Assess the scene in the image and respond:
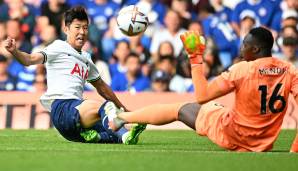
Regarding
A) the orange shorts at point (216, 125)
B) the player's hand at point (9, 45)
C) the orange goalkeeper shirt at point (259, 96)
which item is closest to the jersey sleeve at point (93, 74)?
the player's hand at point (9, 45)

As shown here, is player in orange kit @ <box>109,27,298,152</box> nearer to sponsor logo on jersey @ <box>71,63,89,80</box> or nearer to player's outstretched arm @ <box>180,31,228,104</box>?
player's outstretched arm @ <box>180,31,228,104</box>

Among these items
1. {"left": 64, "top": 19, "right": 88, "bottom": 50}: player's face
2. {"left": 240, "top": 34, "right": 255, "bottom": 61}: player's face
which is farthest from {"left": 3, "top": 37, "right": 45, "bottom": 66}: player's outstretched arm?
{"left": 240, "top": 34, "right": 255, "bottom": 61}: player's face

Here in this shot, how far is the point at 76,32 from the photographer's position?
10898 mm

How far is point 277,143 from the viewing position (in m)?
11.2

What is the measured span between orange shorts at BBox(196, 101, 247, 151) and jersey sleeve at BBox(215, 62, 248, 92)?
0.47m

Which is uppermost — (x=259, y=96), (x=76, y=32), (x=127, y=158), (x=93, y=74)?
(x=76, y=32)

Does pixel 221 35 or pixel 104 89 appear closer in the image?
pixel 104 89

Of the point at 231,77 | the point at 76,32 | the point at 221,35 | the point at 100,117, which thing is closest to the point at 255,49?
the point at 231,77

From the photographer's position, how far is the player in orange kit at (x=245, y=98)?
27.9ft

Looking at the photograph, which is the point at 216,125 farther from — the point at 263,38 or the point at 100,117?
the point at 100,117

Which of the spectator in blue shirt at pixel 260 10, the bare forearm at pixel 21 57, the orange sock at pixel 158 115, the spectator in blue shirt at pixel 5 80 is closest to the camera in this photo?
the orange sock at pixel 158 115

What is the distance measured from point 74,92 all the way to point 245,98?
276 centimetres

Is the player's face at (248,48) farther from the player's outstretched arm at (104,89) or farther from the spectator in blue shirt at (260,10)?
the spectator in blue shirt at (260,10)

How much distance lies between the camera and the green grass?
7402 mm
